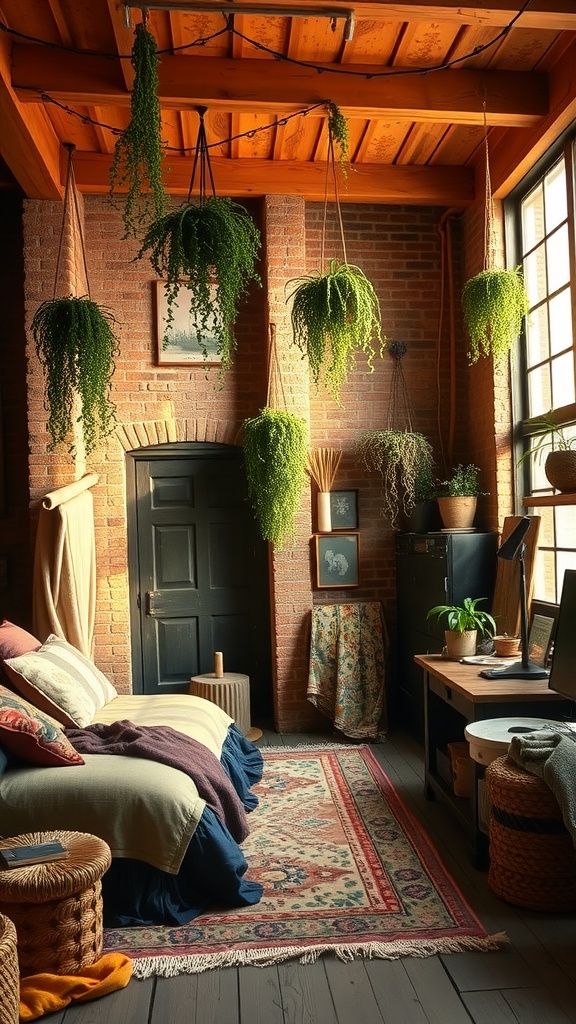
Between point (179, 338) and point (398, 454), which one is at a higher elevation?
point (179, 338)

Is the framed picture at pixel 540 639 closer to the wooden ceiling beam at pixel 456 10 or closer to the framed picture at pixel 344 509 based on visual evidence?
the framed picture at pixel 344 509

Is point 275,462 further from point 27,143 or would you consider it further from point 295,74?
point 27,143

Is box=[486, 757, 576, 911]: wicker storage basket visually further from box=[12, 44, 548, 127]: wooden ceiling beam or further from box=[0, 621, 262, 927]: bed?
box=[12, 44, 548, 127]: wooden ceiling beam

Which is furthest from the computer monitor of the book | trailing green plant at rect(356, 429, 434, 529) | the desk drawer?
trailing green plant at rect(356, 429, 434, 529)

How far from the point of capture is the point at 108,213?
18.6 feet

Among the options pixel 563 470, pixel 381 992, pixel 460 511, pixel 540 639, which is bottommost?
pixel 381 992

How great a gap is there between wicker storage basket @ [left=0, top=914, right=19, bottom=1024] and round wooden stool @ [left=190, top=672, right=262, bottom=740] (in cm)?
302

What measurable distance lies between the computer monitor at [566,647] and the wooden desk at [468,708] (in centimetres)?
18

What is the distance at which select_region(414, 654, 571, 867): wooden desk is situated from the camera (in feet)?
11.1

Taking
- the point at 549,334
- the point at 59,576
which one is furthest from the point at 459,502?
the point at 59,576

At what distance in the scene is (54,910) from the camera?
252 cm

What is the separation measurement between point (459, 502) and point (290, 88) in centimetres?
260

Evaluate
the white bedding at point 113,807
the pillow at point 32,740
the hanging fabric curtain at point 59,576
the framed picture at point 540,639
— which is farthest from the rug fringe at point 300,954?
the hanging fabric curtain at point 59,576

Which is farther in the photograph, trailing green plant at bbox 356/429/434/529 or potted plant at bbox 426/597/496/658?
trailing green plant at bbox 356/429/434/529
